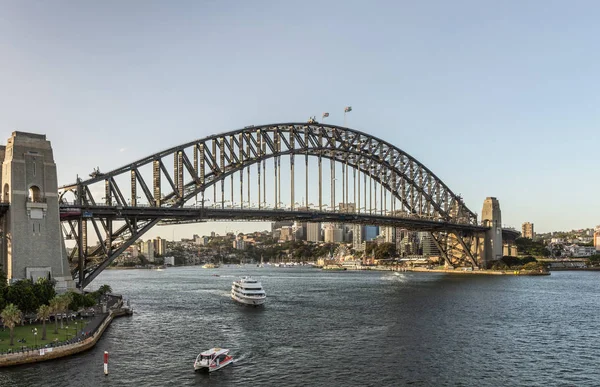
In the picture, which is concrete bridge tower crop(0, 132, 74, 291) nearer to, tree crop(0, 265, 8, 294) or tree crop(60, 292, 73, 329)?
tree crop(0, 265, 8, 294)

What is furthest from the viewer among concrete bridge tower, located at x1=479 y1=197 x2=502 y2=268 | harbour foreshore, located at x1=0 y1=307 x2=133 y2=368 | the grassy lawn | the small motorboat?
concrete bridge tower, located at x1=479 y1=197 x2=502 y2=268

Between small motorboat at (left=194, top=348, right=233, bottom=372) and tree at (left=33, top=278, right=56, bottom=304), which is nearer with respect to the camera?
small motorboat at (left=194, top=348, right=233, bottom=372)

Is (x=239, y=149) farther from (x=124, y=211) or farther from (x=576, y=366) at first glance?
(x=576, y=366)

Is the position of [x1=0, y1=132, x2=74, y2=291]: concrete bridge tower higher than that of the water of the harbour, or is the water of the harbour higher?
[x1=0, y1=132, x2=74, y2=291]: concrete bridge tower

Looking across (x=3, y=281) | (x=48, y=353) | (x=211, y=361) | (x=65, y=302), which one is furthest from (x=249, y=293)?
(x=48, y=353)

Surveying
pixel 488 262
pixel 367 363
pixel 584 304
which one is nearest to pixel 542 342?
pixel 367 363

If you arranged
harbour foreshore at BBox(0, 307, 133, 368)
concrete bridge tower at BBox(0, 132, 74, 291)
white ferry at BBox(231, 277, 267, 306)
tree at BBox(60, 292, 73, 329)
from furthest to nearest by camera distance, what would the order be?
white ferry at BBox(231, 277, 267, 306) → concrete bridge tower at BBox(0, 132, 74, 291) → tree at BBox(60, 292, 73, 329) → harbour foreshore at BBox(0, 307, 133, 368)

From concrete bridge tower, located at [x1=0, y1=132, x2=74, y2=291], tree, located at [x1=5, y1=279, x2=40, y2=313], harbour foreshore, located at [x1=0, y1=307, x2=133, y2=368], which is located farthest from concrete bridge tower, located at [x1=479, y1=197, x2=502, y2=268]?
tree, located at [x1=5, y1=279, x2=40, y2=313]
